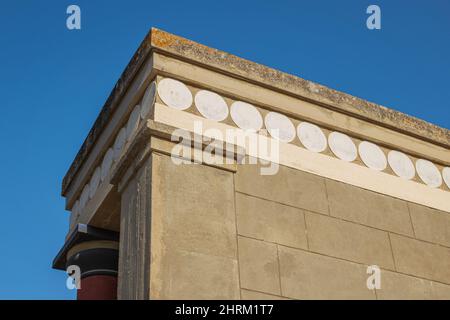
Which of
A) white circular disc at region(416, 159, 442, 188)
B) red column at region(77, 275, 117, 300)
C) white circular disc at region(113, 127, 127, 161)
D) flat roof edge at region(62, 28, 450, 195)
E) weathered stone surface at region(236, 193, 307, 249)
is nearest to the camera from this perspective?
weathered stone surface at region(236, 193, 307, 249)

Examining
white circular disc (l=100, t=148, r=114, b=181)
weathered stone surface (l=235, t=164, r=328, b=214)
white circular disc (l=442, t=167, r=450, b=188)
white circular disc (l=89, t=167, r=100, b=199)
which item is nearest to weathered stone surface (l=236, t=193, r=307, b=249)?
weathered stone surface (l=235, t=164, r=328, b=214)

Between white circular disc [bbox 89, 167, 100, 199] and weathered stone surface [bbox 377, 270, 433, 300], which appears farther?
white circular disc [bbox 89, 167, 100, 199]

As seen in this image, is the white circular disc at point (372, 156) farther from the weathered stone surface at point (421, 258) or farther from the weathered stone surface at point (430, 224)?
the weathered stone surface at point (421, 258)

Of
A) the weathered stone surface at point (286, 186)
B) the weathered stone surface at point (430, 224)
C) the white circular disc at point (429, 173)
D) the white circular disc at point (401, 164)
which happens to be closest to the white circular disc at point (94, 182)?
the weathered stone surface at point (286, 186)

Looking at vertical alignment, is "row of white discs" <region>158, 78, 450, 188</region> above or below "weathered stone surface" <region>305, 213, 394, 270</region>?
above

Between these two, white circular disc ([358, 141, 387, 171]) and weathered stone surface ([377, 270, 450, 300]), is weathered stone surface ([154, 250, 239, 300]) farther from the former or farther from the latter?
white circular disc ([358, 141, 387, 171])

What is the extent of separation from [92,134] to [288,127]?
7.05 feet

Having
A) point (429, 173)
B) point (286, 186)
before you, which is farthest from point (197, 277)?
point (429, 173)

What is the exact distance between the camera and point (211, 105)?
21.2ft

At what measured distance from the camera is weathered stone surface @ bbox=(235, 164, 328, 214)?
6188mm

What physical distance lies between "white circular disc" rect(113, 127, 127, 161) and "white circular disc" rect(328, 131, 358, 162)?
1958 millimetres

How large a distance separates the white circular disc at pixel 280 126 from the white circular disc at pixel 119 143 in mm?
1326

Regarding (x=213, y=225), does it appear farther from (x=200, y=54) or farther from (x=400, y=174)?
(x=400, y=174)
